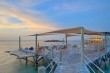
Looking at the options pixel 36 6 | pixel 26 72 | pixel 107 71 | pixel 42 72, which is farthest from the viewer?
pixel 36 6

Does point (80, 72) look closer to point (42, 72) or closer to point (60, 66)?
point (60, 66)

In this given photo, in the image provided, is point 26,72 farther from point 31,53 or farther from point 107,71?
point 107,71

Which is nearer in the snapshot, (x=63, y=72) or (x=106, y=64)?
(x=63, y=72)

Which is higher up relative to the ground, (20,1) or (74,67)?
(20,1)

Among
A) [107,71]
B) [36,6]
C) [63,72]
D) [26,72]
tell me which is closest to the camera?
[63,72]

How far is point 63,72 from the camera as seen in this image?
1224 cm

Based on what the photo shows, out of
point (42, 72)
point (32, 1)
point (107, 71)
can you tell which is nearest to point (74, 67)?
point (42, 72)

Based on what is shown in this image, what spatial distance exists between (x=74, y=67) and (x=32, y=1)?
42.3 ft

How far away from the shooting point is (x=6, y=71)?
2527 centimetres

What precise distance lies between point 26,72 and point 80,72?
12674mm

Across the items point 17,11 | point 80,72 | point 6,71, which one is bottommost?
point 6,71

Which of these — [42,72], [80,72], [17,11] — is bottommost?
[80,72]

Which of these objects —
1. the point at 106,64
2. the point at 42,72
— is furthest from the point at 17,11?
the point at 42,72

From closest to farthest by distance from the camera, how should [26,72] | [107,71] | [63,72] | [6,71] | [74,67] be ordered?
[63,72] → [74,67] → [107,71] → [26,72] → [6,71]
